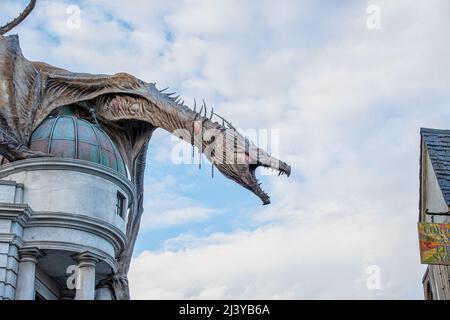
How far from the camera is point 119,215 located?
2805 cm

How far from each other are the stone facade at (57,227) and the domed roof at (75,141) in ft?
3.07

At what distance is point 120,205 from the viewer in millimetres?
28375

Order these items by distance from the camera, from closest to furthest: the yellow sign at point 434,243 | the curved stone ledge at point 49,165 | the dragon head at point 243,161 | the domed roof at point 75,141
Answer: the yellow sign at point 434,243, the curved stone ledge at point 49,165, the domed roof at point 75,141, the dragon head at point 243,161

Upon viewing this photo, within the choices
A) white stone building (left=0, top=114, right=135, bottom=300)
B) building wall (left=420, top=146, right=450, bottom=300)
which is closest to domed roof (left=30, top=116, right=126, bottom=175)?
white stone building (left=0, top=114, right=135, bottom=300)

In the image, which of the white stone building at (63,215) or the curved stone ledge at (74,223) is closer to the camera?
the white stone building at (63,215)

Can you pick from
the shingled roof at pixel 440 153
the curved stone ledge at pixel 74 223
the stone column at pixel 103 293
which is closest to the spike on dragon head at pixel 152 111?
the curved stone ledge at pixel 74 223

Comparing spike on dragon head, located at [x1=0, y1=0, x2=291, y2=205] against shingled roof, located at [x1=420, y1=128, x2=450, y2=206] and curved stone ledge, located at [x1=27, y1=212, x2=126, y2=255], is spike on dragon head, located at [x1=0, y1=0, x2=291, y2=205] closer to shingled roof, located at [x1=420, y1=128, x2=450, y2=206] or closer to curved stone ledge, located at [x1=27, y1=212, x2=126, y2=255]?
curved stone ledge, located at [x1=27, y1=212, x2=126, y2=255]

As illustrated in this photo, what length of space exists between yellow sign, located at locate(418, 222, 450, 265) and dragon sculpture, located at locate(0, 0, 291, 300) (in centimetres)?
843

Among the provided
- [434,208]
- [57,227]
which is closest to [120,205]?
[57,227]

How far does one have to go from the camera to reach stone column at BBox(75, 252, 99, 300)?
25391 millimetres

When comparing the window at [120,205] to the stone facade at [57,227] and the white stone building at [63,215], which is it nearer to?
the white stone building at [63,215]

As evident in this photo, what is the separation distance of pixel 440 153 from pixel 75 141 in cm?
1297

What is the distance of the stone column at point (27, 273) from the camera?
24250 mm

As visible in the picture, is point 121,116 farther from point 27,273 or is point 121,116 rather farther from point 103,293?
point 27,273
